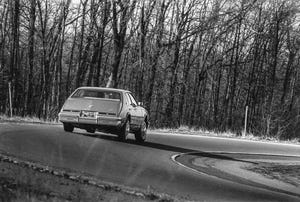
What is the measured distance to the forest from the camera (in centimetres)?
4066

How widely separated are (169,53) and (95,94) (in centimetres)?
2759

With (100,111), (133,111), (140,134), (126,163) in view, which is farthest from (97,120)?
(126,163)

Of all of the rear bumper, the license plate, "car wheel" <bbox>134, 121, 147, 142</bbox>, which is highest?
the license plate

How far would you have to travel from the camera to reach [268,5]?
2004 inches

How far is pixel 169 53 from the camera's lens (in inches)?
1684

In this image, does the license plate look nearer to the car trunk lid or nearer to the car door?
the car trunk lid

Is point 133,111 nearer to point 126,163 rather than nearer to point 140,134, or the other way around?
point 140,134

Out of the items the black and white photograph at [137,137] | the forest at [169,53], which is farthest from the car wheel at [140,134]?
the forest at [169,53]

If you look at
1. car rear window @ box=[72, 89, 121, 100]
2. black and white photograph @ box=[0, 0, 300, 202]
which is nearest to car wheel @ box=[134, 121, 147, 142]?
black and white photograph @ box=[0, 0, 300, 202]

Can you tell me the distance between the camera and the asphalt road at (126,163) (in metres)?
8.66

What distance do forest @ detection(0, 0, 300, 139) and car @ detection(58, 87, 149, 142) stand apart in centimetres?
1864

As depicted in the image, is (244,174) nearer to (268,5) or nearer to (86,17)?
(86,17)

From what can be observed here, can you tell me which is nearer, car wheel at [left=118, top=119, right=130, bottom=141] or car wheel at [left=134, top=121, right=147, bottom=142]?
car wheel at [left=118, top=119, right=130, bottom=141]

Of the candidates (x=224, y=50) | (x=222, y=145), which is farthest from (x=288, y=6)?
(x=222, y=145)
